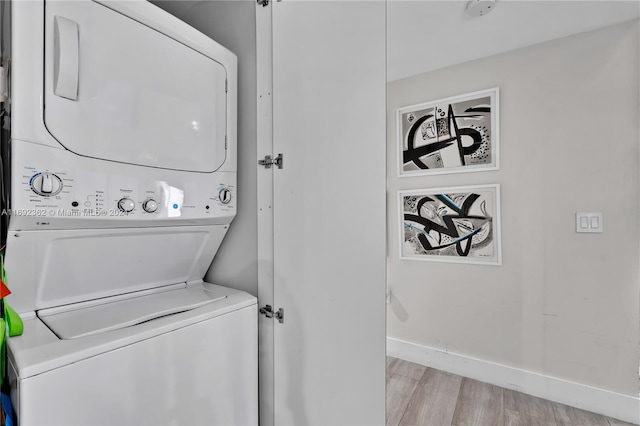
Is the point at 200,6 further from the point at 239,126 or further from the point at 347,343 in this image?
the point at 347,343

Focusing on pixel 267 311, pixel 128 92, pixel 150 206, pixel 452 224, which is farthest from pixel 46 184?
pixel 452 224

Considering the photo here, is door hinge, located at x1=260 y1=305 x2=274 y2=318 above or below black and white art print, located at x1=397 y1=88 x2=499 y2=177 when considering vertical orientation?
below

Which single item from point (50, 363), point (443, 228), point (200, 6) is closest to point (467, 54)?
point (443, 228)

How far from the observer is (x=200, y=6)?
150 cm

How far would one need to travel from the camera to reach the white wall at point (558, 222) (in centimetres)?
181

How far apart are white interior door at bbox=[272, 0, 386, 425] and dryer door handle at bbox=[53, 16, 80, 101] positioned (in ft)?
2.13

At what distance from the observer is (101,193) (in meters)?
0.92

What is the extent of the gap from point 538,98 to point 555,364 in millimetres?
1774

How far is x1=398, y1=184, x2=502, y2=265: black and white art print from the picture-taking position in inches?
85.6

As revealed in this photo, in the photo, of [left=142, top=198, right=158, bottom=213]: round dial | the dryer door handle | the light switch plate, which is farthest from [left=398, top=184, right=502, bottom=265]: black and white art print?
the dryer door handle

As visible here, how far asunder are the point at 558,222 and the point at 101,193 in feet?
8.12

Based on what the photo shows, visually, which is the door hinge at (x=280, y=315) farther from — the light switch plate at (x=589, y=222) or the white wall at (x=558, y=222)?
the light switch plate at (x=589, y=222)

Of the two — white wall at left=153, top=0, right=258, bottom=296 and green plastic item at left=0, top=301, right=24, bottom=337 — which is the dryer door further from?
green plastic item at left=0, top=301, right=24, bottom=337

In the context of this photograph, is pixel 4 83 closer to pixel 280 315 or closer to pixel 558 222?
pixel 280 315
